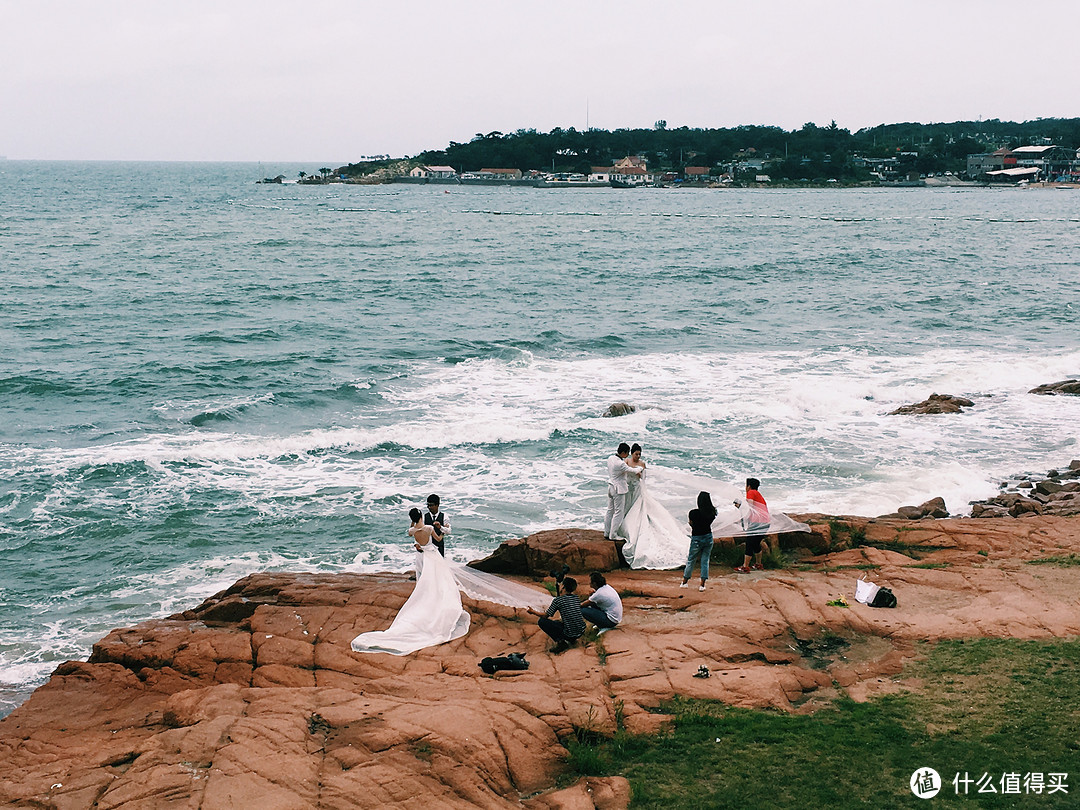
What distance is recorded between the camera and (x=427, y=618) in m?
13.1

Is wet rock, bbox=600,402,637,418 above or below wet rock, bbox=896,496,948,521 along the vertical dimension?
above

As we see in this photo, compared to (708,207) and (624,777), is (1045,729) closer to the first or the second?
(624,777)

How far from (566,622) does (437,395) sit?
20.6m

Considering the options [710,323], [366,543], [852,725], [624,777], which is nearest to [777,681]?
[852,725]

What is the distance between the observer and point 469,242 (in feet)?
280

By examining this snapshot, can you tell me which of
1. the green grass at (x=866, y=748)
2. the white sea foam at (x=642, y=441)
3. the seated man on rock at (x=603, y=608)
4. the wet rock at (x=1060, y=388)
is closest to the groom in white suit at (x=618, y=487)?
the seated man on rock at (x=603, y=608)

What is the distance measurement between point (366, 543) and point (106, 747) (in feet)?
32.4

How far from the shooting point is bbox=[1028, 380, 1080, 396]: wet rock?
101ft

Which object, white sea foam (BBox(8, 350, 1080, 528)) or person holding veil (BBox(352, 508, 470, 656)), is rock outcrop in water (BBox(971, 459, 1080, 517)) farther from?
person holding veil (BBox(352, 508, 470, 656))

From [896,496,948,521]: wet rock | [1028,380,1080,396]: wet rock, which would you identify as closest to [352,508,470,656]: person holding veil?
[896,496,948,521]: wet rock

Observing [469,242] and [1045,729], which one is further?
[469,242]

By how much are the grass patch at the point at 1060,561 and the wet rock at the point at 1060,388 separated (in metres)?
18.3

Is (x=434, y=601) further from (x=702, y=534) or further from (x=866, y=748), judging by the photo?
(x=866, y=748)

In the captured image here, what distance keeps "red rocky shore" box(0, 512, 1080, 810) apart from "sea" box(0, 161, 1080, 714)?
294 cm
